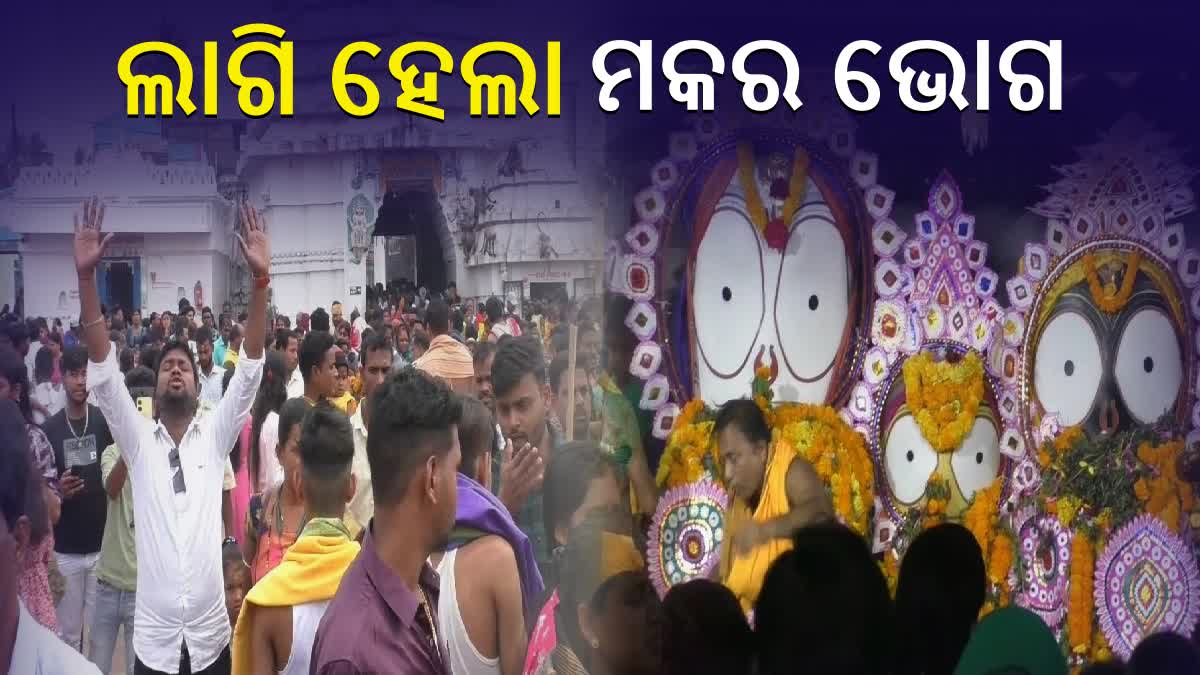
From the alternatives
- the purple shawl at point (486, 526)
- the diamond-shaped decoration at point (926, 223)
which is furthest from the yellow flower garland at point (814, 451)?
the purple shawl at point (486, 526)

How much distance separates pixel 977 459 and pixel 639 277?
3.54 ft

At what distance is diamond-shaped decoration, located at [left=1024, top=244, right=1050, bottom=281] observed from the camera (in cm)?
359

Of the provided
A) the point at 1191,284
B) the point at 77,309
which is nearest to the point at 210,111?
the point at 77,309

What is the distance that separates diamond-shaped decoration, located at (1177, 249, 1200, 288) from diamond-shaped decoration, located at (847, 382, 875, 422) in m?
Result: 0.89

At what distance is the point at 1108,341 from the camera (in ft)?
11.5

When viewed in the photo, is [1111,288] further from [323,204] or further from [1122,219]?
[323,204]

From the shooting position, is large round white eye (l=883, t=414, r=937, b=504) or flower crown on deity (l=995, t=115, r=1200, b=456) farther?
large round white eye (l=883, t=414, r=937, b=504)

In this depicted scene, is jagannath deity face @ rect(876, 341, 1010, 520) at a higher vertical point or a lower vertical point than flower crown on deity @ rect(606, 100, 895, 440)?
lower

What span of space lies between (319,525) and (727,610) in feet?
4.01

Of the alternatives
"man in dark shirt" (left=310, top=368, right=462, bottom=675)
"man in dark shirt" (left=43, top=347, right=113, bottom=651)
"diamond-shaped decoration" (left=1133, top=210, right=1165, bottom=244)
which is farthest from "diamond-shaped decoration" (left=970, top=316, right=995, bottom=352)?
"man in dark shirt" (left=43, top=347, right=113, bottom=651)

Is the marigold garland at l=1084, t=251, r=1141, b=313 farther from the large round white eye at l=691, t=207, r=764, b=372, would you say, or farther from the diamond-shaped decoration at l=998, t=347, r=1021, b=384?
the large round white eye at l=691, t=207, r=764, b=372

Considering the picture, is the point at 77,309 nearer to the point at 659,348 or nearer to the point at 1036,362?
the point at 659,348

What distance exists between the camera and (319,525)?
2.69 metres

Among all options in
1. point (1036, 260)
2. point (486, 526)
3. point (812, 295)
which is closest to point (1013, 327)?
point (1036, 260)
